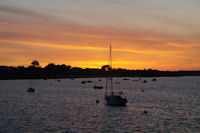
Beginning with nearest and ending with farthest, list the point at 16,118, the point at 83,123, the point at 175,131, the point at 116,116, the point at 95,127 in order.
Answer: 1. the point at 175,131
2. the point at 95,127
3. the point at 83,123
4. the point at 16,118
5. the point at 116,116

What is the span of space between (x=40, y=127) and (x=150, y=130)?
17.4 meters

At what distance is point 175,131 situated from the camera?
127 ft

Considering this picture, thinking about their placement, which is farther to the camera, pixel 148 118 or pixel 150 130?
pixel 148 118

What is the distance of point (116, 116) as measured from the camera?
52812 mm

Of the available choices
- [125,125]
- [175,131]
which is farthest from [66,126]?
Answer: [175,131]

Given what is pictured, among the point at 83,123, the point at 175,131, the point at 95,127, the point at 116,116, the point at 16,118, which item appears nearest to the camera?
the point at 175,131

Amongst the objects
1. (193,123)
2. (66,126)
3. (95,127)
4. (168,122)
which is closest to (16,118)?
(66,126)

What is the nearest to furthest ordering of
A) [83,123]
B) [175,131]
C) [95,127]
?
1. [175,131]
2. [95,127]
3. [83,123]

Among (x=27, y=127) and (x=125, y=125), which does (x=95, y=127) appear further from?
(x=27, y=127)

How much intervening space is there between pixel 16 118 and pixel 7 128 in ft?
29.4

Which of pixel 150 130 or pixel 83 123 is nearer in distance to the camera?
pixel 150 130

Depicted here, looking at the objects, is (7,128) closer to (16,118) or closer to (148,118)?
(16,118)

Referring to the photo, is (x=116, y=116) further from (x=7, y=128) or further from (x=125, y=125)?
(x=7, y=128)

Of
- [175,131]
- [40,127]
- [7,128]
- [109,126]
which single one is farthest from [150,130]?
[7,128]
